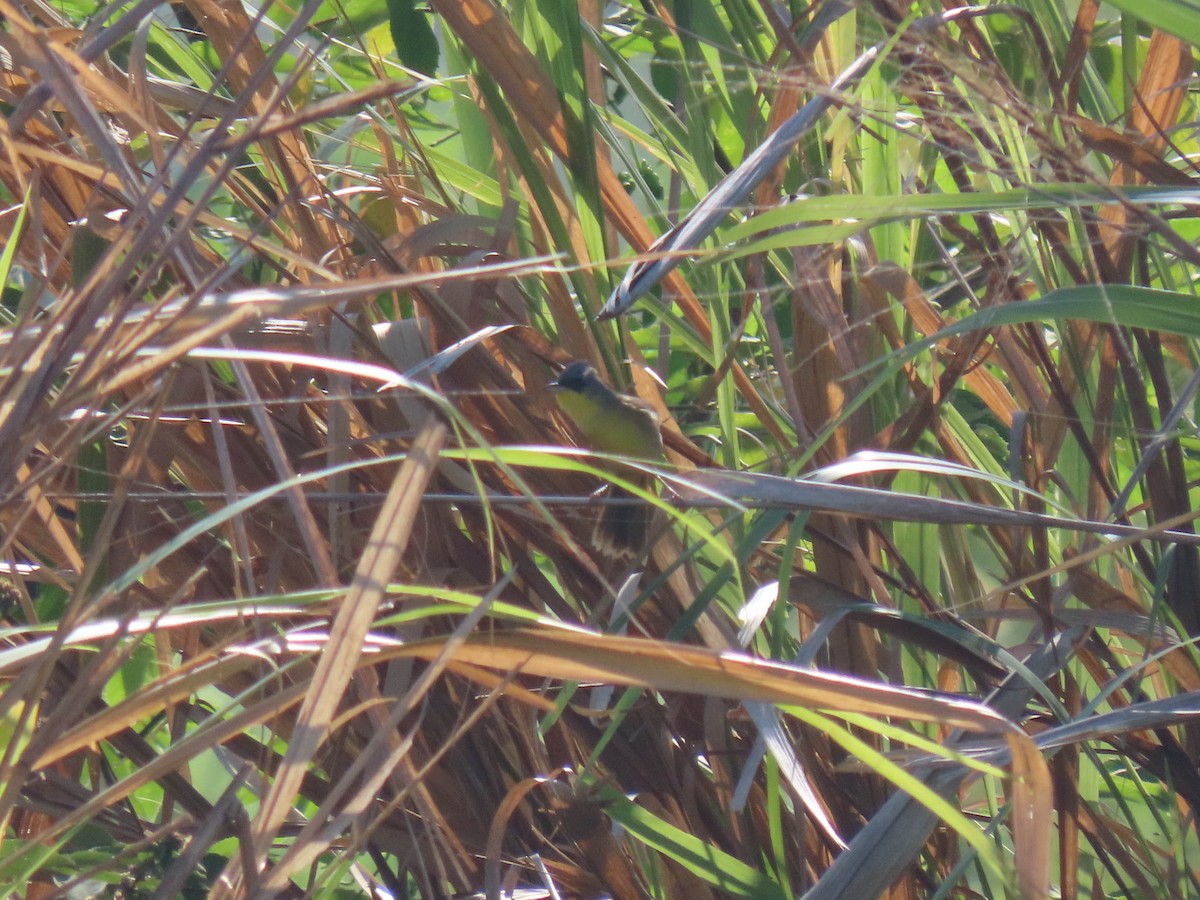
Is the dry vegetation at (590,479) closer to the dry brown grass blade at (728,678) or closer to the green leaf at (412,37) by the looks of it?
the dry brown grass blade at (728,678)

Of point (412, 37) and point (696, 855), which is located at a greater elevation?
point (412, 37)

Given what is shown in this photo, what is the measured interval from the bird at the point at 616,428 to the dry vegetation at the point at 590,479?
4 centimetres

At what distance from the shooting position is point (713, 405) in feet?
7.07

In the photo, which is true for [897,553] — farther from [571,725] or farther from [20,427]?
[20,427]

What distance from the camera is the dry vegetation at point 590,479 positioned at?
0.85 metres

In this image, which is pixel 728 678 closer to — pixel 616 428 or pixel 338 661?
pixel 338 661

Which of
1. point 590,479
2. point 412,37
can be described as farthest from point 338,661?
point 412,37

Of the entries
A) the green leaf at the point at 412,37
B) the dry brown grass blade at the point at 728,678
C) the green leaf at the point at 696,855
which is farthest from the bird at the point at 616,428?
the green leaf at the point at 412,37

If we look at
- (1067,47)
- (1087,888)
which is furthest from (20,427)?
(1087,888)

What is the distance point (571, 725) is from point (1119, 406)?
0.85 metres

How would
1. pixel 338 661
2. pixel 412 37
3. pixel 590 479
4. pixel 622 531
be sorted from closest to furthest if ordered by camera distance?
1. pixel 338 661
2. pixel 622 531
3. pixel 590 479
4. pixel 412 37

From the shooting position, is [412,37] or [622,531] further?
[412,37]

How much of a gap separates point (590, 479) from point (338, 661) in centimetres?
113

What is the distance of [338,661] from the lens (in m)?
0.74
